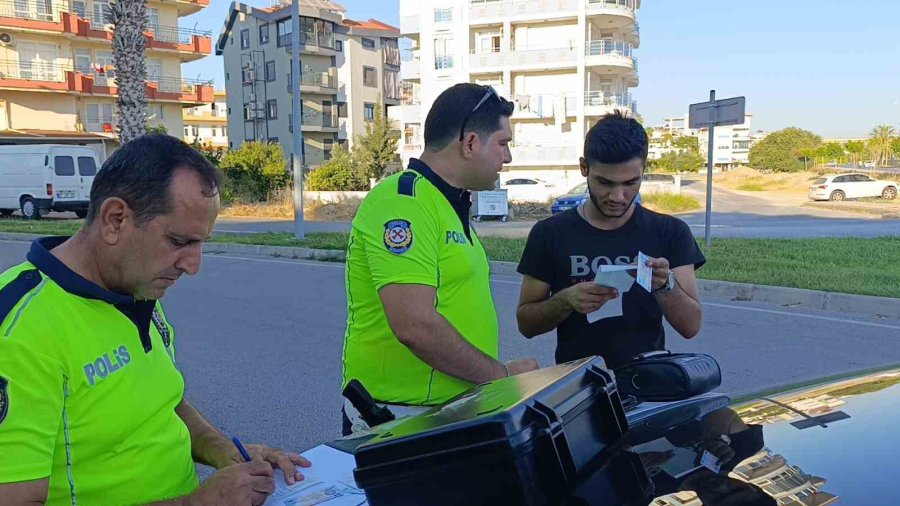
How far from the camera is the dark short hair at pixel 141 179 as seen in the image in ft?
5.02

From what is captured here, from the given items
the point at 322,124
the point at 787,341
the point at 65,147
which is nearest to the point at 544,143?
the point at 322,124

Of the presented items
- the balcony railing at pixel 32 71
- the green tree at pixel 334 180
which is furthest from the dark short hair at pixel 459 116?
the balcony railing at pixel 32 71

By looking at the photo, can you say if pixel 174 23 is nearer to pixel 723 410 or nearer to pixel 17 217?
pixel 17 217

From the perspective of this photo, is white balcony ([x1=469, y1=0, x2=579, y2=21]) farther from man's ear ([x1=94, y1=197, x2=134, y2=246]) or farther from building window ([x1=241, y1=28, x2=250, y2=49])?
man's ear ([x1=94, y1=197, x2=134, y2=246])

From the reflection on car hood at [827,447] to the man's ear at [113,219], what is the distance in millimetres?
1261

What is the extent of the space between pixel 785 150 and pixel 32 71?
6535 cm

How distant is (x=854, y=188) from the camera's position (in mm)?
33562

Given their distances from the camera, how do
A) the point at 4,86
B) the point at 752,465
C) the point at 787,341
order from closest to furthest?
the point at 752,465
the point at 787,341
the point at 4,86

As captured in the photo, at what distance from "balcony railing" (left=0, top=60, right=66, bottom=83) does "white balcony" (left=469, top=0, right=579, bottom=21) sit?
77.5 feet

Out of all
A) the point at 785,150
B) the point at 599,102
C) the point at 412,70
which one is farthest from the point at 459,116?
the point at 785,150

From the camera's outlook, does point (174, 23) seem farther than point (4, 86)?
Yes

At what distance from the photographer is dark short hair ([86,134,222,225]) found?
60.2 inches

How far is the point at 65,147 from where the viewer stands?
22.8 metres

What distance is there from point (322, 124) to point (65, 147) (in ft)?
101
